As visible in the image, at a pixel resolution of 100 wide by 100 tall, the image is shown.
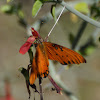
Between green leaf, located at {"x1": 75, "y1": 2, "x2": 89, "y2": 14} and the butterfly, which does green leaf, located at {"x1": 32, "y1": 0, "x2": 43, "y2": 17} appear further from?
green leaf, located at {"x1": 75, "y1": 2, "x2": 89, "y2": 14}

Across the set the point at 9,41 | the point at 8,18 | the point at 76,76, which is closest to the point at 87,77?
the point at 76,76

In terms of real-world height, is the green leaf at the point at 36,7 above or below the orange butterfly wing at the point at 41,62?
above

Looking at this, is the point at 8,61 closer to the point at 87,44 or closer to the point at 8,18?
the point at 8,18

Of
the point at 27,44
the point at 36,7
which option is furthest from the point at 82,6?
the point at 27,44

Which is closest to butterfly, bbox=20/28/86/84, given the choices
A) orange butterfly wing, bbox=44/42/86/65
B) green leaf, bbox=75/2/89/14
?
orange butterfly wing, bbox=44/42/86/65

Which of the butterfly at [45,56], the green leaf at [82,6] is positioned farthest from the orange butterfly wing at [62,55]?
the green leaf at [82,6]

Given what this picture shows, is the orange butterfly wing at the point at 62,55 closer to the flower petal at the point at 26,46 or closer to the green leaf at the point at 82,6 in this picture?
the flower petal at the point at 26,46

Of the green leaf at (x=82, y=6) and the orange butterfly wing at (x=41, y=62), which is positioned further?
the green leaf at (x=82, y=6)

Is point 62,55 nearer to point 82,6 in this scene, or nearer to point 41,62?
point 41,62

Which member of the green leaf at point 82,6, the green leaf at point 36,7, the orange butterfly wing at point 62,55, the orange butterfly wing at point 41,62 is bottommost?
the orange butterfly wing at point 41,62
